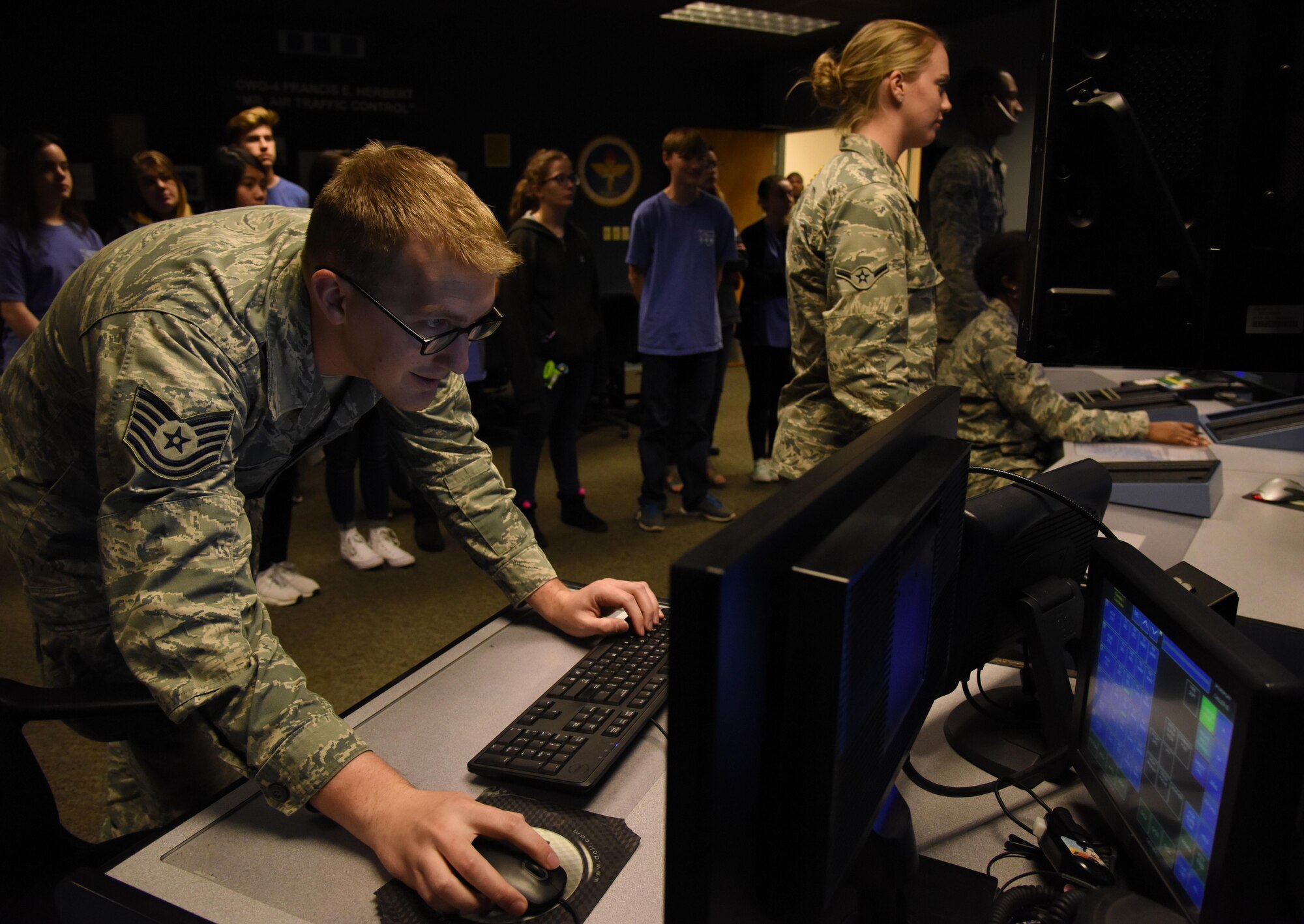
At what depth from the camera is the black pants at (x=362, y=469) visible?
296 centimetres

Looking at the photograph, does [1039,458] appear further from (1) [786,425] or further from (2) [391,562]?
(2) [391,562]

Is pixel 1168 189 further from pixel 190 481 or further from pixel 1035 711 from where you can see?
pixel 190 481

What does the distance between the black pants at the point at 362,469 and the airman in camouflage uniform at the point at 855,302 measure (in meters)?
1.66

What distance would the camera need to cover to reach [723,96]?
7.59m

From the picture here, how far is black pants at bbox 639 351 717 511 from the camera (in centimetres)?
336

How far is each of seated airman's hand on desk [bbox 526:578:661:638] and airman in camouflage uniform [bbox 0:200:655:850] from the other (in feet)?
0.04

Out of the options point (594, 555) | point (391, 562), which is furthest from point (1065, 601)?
point (391, 562)

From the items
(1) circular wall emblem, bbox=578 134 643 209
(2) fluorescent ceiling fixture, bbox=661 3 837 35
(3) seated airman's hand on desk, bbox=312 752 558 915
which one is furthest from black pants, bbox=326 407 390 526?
(1) circular wall emblem, bbox=578 134 643 209

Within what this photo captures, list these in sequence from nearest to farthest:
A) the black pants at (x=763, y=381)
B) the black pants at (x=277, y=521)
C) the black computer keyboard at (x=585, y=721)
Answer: the black computer keyboard at (x=585, y=721)
the black pants at (x=277, y=521)
the black pants at (x=763, y=381)

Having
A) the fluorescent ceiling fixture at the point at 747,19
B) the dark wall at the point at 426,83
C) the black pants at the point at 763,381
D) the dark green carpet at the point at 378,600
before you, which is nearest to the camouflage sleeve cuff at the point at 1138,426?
the dark green carpet at the point at 378,600

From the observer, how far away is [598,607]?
1108 mm

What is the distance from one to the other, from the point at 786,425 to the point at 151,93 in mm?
4863

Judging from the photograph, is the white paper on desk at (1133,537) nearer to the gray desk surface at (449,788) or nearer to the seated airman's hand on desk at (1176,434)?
the gray desk surface at (449,788)

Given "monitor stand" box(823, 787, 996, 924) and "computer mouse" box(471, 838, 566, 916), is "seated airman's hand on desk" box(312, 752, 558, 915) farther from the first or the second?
"monitor stand" box(823, 787, 996, 924)
